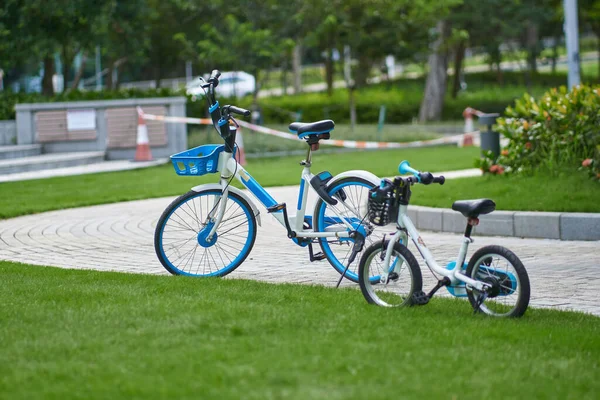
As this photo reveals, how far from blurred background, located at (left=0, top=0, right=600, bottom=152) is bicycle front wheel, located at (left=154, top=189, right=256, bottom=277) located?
37.8 feet

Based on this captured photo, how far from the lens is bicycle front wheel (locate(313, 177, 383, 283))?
709 cm

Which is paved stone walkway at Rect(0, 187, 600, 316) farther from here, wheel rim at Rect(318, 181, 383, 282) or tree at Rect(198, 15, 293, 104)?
tree at Rect(198, 15, 293, 104)

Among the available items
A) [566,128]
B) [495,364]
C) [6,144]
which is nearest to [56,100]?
[6,144]

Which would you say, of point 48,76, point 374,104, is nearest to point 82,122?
point 48,76

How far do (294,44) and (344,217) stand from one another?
2353 centimetres

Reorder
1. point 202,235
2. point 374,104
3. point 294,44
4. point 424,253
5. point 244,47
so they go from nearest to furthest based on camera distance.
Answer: point 424,253, point 202,235, point 244,47, point 294,44, point 374,104

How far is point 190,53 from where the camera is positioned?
110ft

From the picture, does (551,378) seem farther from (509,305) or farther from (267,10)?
(267,10)

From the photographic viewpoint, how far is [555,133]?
38.2 feet

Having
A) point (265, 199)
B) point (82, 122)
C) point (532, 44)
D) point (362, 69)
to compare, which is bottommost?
point (265, 199)

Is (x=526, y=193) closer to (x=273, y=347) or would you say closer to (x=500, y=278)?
(x=500, y=278)

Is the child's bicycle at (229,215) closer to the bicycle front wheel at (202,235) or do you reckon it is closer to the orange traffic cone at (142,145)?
the bicycle front wheel at (202,235)

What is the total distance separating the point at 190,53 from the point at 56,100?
10.7 meters

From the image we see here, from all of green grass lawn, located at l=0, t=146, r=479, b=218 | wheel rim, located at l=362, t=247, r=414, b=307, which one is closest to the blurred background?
green grass lawn, located at l=0, t=146, r=479, b=218
